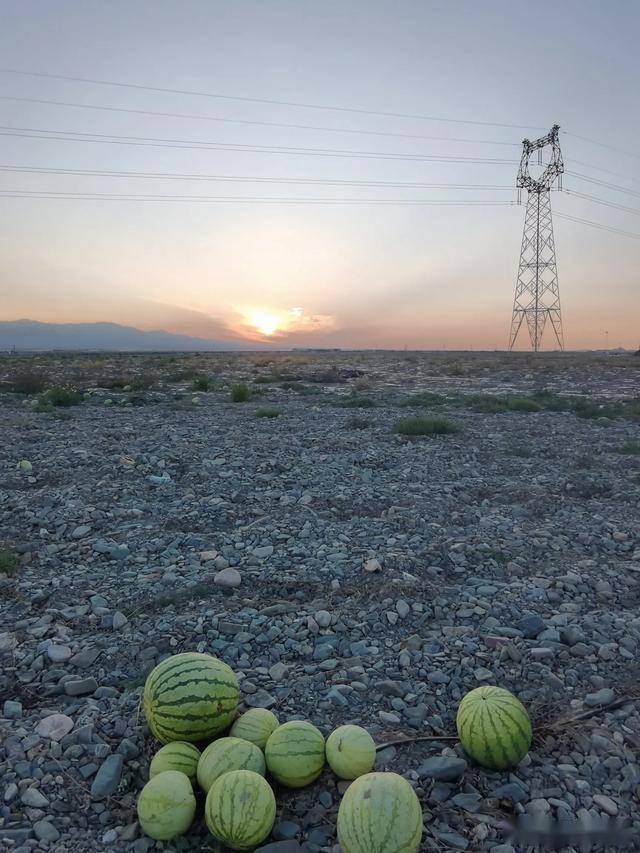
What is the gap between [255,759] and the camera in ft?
9.22

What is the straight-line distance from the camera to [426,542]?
20.9 feet

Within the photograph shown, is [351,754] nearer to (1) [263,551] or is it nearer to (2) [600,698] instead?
(2) [600,698]

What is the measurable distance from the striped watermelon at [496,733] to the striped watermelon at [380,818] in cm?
74

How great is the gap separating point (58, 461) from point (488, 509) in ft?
24.7

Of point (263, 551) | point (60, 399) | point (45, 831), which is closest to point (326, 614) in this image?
point (263, 551)

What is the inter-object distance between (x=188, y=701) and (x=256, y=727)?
16.1 inches

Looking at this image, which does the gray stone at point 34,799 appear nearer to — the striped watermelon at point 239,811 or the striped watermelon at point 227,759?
the striped watermelon at point 227,759

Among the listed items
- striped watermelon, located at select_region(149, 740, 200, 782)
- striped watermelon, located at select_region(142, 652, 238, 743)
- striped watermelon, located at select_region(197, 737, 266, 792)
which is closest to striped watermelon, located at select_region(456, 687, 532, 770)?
striped watermelon, located at select_region(197, 737, 266, 792)

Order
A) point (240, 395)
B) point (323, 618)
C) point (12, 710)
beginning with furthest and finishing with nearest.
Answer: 1. point (240, 395)
2. point (323, 618)
3. point (12, 710)

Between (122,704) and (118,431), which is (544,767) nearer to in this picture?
(122,704)

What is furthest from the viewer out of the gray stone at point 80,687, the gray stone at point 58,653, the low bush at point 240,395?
the low bush at point 240,395

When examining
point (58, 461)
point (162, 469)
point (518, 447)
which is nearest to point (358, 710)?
point (162, 469)

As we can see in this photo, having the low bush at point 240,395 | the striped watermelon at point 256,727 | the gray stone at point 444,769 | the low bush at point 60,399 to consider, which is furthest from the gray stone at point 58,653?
the low bush at point 240,395

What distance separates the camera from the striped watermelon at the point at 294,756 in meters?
2.81
